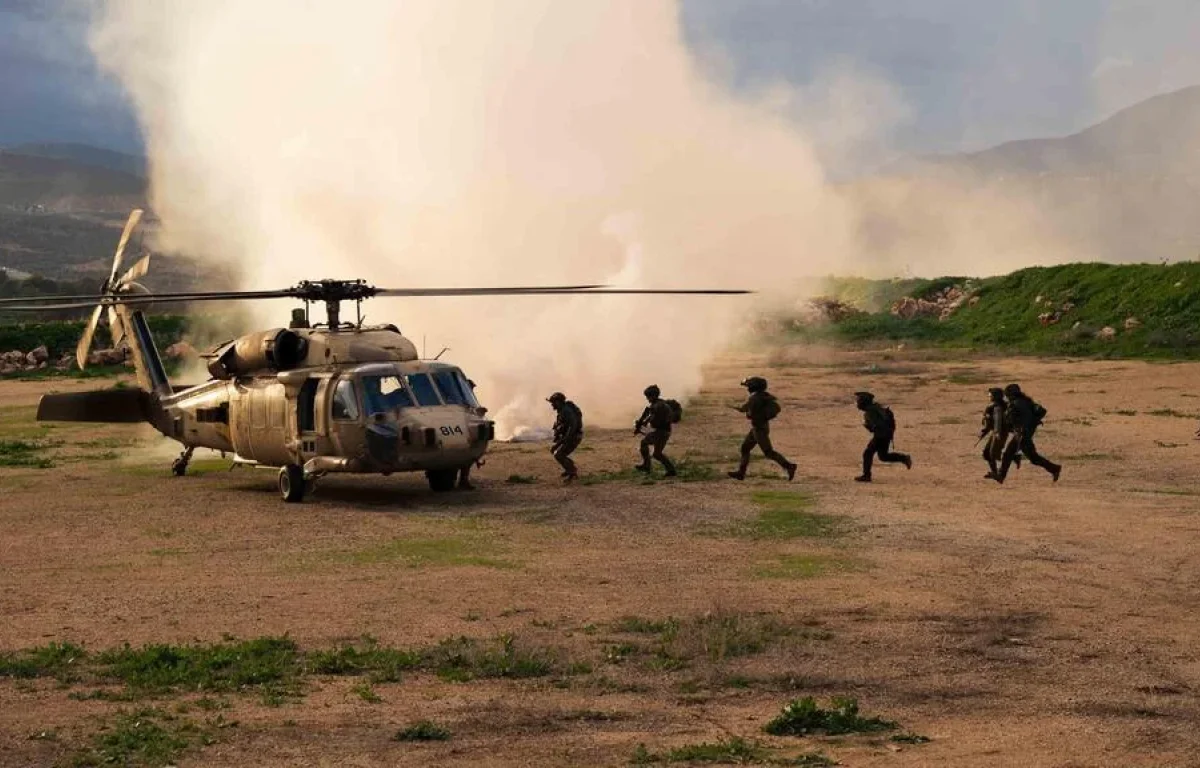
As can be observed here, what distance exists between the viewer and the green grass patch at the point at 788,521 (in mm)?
19469

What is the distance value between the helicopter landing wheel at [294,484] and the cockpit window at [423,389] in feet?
7.12

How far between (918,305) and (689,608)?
55.6 meters

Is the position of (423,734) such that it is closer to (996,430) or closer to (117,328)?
(996,430)

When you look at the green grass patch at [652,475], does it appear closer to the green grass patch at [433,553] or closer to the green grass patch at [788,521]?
the green grass patch at [788,521]

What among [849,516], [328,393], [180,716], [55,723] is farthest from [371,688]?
[328,393]

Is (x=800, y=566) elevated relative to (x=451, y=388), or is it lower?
lower

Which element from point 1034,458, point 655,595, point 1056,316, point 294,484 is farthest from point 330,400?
point 1056,316

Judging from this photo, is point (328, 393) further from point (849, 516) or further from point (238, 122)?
point (238, 122)

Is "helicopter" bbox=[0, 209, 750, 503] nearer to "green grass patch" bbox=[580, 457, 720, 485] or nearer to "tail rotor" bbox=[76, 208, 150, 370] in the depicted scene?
"tail rotor" bbox=[76, 208, 150, 370]

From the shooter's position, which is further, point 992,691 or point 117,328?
point 117,328

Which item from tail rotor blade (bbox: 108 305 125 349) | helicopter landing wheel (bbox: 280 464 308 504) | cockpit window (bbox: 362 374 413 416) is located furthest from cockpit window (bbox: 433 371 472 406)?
tail rotor blade (bbox: 108 305 125 349)

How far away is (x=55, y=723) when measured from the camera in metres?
11.1

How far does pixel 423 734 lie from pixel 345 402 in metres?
12.9

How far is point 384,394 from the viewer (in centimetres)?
2317
